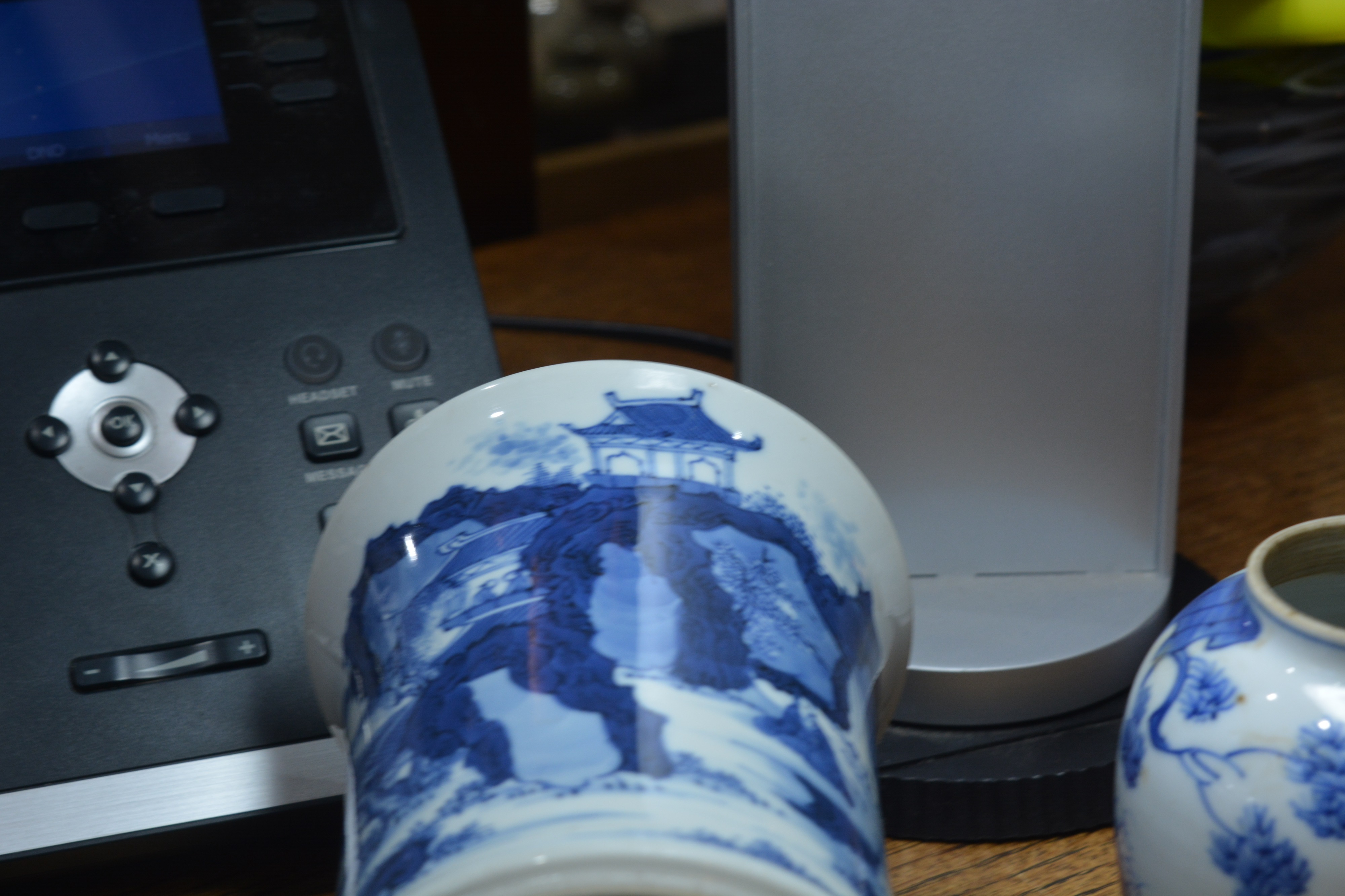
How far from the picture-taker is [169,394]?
28 cm

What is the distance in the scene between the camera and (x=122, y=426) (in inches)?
10.8

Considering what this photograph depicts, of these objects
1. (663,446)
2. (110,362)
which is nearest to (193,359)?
(110,362)

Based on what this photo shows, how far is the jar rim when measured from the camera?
0.19m


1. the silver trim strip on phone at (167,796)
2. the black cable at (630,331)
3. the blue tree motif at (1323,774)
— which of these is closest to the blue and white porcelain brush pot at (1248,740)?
the blue tree motif at (1323,774)

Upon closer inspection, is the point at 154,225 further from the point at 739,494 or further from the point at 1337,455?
the point at 1337,455

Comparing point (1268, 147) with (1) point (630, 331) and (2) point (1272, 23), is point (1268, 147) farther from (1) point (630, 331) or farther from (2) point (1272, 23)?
(1) point (630, 331)

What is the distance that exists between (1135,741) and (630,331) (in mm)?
342

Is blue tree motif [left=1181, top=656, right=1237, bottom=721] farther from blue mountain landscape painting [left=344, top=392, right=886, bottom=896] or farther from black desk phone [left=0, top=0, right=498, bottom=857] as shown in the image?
black desk phone [left=0, top=0, right=498, bottom=857]

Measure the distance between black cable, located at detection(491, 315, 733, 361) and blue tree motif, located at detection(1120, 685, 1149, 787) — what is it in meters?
0.31

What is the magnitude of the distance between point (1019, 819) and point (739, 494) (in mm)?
114

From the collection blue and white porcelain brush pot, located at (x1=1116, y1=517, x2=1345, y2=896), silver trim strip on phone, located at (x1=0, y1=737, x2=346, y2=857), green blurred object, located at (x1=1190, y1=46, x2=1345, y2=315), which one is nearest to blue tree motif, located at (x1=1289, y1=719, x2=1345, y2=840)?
blue and white porcelain brush pot, located at (x1=1116, y1=517, x2=1345, y2=896)

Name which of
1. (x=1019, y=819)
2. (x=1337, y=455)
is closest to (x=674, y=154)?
(x=1337, y=455)

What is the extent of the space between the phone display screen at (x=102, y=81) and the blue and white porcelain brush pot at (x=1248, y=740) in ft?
0.79

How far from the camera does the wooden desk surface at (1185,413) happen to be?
0.26m
